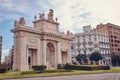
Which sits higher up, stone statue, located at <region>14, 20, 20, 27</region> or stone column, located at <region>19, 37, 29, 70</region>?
stone statue, located at <region>14, 20, 20, 27</region>

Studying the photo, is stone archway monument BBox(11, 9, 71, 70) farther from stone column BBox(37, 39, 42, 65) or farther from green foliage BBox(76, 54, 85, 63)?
green foliage BBox(76, 54, 85, 63)

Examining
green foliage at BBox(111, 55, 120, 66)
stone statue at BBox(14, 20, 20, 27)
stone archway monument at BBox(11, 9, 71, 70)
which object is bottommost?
green foliage at BBox(111, 55, 120, 66)

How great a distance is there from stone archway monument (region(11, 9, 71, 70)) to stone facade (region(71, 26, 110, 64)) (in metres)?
33.5

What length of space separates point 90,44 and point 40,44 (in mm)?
48080

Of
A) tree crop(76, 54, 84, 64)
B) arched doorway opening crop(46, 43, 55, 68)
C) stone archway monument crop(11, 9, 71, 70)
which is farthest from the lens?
tree crop(76, 54, 84, 64)

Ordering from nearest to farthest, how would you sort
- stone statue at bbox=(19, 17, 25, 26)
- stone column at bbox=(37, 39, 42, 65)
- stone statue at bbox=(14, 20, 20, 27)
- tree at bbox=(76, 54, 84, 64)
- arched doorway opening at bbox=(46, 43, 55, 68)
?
1. stone statue at bbox=(14, 20, 20, 27)
2. stone statue at bbox=(19, 17, 25, 26)
3. stone column at bbox=(37, 39, 42, 65)
4. arched doorway opening at bbox=(46, 43, 55, 68)
5. tree at bbox=(76, 54, 84, 64)

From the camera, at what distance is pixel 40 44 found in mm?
51406

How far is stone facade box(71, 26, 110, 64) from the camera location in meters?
94.2

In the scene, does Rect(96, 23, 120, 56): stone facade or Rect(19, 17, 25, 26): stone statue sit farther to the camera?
Rect(96, 23, 120, 56): stone facade

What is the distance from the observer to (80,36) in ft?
324

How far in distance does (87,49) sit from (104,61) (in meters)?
10.7

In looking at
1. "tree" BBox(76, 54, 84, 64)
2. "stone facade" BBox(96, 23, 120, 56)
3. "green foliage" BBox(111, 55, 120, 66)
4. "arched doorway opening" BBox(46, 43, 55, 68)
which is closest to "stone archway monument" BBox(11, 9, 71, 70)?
"arched doorway opening" BBox(46, 43, 55, 68)

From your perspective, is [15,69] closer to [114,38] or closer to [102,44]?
[102,44]

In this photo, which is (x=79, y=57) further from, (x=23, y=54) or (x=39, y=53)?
(x=23, y=54)
